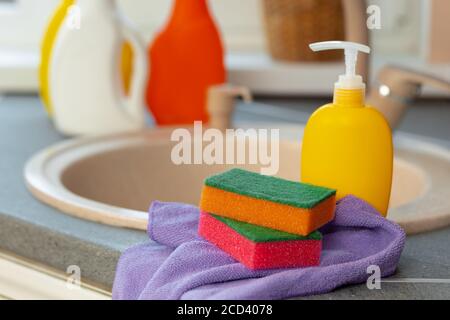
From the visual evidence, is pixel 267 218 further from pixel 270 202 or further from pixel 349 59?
pixel 349 59

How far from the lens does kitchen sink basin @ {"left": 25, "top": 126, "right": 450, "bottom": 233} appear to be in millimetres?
1127

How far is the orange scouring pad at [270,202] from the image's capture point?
73cm

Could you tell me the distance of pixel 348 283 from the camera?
0.76m

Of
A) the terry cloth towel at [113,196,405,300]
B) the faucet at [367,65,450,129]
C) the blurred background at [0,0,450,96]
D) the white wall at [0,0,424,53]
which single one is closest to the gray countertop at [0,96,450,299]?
the terry cloth towel at [113,196,405,300]

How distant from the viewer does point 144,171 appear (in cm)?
134

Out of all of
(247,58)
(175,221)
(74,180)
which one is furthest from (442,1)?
(175,221)

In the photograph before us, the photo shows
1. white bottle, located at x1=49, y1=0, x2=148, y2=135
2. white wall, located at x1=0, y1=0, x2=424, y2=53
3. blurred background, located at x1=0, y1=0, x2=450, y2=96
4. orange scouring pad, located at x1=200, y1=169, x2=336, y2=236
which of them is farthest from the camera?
white wall, located at x1=0, y1=0, x2=424, y2=53

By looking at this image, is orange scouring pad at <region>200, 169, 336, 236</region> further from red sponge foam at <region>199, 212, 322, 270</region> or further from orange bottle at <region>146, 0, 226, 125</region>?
orange bottle at <region>146, 0, 226, 125</region>

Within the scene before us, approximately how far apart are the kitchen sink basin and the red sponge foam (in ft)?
1.02

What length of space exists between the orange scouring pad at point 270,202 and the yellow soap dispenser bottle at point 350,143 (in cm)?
6

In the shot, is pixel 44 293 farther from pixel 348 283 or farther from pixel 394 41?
pixel 394 41

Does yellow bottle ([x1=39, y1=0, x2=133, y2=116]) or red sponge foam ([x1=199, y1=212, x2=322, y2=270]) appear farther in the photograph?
yellow bottle ([x1=39, y1=0, x2=133, y2=116])

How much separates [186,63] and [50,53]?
0.72ft

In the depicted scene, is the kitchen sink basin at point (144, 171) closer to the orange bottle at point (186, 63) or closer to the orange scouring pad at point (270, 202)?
the orange bottle at point (186, 63)
